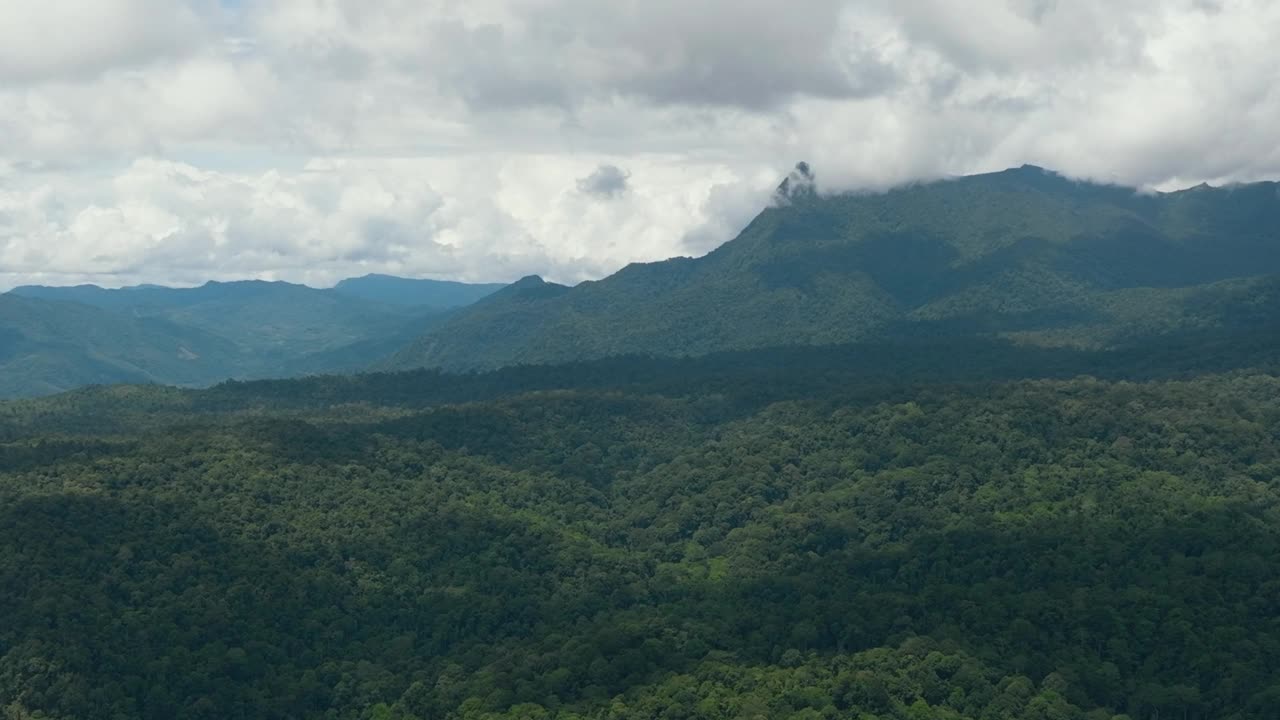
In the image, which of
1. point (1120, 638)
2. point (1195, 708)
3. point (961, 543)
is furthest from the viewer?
point (961, 543)

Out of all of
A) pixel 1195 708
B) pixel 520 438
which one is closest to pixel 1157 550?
pixel 1195 708

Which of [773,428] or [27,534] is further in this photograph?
[773,428]

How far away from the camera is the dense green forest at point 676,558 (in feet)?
225

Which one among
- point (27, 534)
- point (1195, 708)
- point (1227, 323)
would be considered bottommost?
point (1195, 708)

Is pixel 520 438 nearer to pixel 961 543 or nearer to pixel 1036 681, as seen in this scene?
pixel 961 543

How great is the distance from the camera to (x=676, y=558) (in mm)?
97688

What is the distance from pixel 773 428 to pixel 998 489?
26.0 meters

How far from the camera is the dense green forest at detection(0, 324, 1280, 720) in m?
68.7

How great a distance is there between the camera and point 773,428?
386 ft

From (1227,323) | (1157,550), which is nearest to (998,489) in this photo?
(1157,550)

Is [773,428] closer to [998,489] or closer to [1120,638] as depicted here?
[998,489]

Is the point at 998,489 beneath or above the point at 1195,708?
above

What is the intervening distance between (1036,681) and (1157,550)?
670 inches

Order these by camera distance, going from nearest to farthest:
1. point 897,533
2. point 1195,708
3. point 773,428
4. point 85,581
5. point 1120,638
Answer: point 1195,708
point 1120,638
point 85,581
point 897,533
point 773,428
